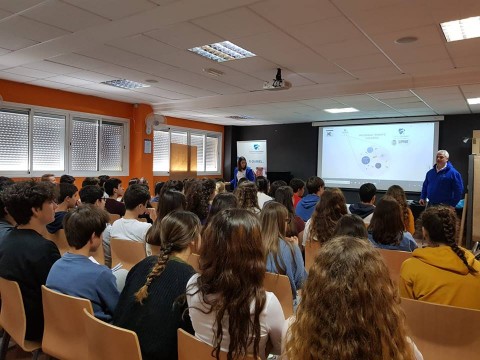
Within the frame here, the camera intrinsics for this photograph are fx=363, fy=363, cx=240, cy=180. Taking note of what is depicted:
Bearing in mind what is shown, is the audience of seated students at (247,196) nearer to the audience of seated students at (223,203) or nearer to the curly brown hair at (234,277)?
the audience of seated students at (223,203)

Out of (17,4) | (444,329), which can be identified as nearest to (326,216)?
(444,329)

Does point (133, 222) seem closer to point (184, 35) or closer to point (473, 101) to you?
point (184, 35)

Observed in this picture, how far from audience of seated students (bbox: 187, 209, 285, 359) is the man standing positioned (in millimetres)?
5414

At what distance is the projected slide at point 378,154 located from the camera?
8.60m

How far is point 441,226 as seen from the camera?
2.05 m

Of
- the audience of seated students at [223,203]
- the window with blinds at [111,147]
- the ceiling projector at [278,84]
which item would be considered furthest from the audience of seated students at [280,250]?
the window with blinds at [111,147]

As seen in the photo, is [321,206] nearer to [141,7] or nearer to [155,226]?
[155,226]

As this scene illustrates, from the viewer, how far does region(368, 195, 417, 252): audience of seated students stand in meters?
2.82

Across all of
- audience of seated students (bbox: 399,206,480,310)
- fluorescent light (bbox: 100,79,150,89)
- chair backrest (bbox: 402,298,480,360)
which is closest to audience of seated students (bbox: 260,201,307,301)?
audience of seated students (bbox: 399,206,480,310)

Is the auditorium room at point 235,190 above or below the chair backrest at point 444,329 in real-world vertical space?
above

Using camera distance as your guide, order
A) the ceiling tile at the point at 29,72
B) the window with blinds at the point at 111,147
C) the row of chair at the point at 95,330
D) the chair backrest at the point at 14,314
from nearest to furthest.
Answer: the row of chair at the point at 95,330 → the chair backrest at the point at 14,314 → the ceiling tile at the point at 29,72 → the window with blinds at the point at 111,147

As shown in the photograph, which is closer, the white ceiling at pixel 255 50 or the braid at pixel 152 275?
the braid at pixel 152 275

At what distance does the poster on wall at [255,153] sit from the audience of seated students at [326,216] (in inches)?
308

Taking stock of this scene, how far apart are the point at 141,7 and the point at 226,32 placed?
3.05 feet
